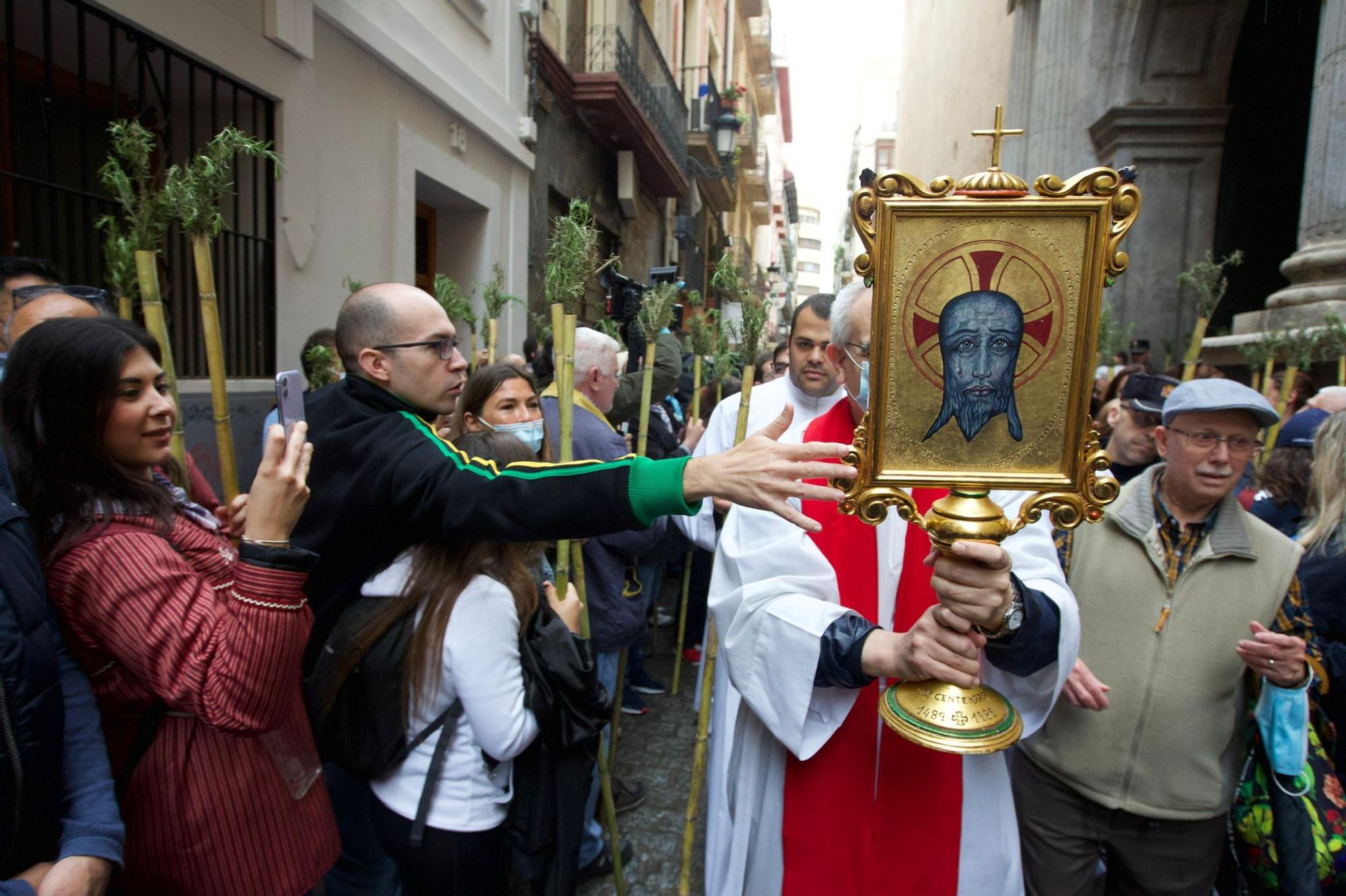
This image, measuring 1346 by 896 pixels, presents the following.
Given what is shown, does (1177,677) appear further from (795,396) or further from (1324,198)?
(1324,198)

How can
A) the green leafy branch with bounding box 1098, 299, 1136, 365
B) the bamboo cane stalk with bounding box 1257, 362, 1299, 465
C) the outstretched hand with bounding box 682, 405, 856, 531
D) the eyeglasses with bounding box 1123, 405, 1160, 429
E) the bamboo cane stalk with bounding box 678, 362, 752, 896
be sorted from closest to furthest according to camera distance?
the outstretched hand with bounding box 682, 405, 856, 531, the bamboo cane stalk with bounding box 678, 362, 752, 896, the eyeglasses with bounding box 1123, 405, 1160, 429, the bamboo cane stalk with bounding box 1257, 362, 1299, 465, the green leafy branch with bounding box 1098, 299, 1136, 365

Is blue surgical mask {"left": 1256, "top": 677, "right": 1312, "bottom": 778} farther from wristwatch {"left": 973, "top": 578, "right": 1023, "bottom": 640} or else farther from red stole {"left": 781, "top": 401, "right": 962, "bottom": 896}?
wristwatch {"left": 973, "top": 578, "right": 1023, "bottom": 640}

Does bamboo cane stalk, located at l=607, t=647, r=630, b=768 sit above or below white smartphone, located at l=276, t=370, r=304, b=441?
below

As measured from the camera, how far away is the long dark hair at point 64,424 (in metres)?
1.47

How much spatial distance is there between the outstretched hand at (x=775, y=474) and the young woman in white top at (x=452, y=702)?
81 centimetres

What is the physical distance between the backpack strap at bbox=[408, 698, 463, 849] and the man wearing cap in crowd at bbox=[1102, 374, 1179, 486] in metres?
3.00

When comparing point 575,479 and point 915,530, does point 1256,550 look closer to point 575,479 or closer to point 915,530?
point 915,530

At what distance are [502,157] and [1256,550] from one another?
8.01 m

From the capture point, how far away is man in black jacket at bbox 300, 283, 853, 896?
1.39 meters

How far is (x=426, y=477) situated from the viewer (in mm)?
1646

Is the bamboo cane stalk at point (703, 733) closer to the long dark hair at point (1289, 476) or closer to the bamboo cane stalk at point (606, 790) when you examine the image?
the bamboo cane stalk at point (606, 790)

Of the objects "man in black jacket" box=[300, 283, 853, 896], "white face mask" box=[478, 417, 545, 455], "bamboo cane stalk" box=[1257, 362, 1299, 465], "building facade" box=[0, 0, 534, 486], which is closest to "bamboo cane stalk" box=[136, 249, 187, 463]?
"man in black jacket" box=[300, 283, 853, 896]

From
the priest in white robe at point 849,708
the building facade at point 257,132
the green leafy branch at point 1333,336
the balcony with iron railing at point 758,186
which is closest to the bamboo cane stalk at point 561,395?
the priest in white robe at point 849,708

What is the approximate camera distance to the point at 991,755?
6.07 feet
